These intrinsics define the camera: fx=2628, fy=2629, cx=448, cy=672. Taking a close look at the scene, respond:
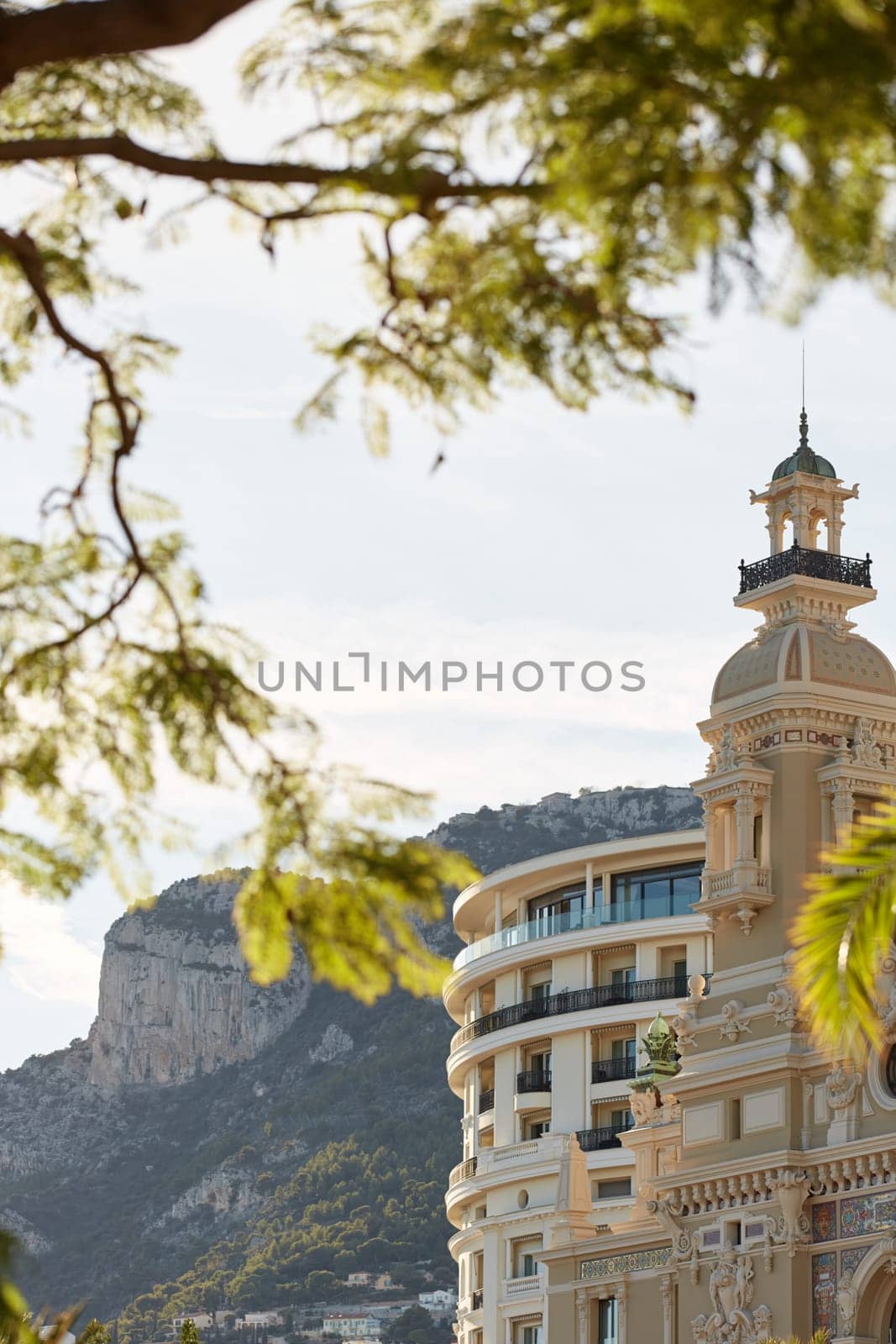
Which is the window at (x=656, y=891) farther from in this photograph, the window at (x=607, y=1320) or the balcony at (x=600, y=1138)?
the window at (x=607, y=1320)

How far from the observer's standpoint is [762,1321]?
46031mm

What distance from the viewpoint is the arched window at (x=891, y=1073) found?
45.1m

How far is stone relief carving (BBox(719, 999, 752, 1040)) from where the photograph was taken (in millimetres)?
48844

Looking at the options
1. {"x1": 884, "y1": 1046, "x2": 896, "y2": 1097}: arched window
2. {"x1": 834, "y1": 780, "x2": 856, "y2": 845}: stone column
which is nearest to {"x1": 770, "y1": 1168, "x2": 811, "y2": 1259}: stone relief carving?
{"x1": 884, "y1": 1046, "x2": 896, "y2": 1097}: arched window

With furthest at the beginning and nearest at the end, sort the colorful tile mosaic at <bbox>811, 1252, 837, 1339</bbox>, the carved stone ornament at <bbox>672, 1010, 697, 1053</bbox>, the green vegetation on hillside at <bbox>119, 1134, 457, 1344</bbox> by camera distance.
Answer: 1. the green vegetation on hillside at <bbox>119, 1134, 457, 1344</bbox>
2. the carved stone ornament at <bbox>672, 1010, 697, 1053</bbox>
3. the colorful tile mosaic at <bbox>811, 1252, 837, 1339</bbox>

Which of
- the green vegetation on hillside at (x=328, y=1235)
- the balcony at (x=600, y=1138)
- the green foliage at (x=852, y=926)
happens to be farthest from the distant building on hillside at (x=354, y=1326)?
the green foliage at (x=852, y=926)

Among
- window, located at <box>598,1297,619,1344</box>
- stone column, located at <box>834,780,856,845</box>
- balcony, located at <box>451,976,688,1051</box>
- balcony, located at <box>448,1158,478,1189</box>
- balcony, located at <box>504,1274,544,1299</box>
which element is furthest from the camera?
balcony, located at <box>448,1158,478,1189</box>

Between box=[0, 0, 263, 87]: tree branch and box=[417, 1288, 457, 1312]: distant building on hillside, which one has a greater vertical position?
box=[417, 1288, 457, 1312]: distant building on hillside

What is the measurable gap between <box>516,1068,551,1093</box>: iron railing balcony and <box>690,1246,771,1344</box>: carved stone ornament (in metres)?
34.5

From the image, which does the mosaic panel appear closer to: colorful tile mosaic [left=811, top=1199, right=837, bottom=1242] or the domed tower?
colorful tile mosaic [left=811, top=1199, right=837, bottom=1242]

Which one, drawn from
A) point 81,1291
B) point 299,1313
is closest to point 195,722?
point 299,1313

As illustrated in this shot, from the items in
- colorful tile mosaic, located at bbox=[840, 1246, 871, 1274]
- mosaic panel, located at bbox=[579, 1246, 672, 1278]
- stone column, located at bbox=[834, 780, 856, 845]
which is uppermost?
stone column, located at bbox=[834, 780, 856, 845]

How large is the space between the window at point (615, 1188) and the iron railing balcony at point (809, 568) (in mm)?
31073

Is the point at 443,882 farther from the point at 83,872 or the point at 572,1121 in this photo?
the point at 572,1121
